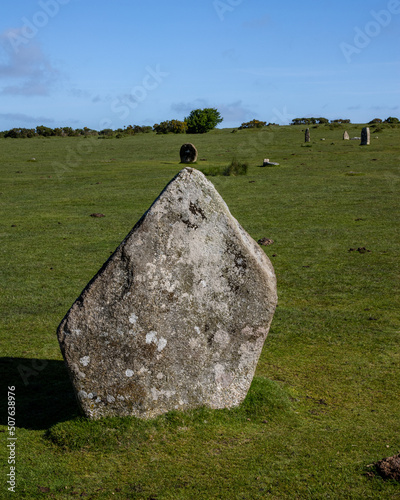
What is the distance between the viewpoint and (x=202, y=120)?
88500 mm

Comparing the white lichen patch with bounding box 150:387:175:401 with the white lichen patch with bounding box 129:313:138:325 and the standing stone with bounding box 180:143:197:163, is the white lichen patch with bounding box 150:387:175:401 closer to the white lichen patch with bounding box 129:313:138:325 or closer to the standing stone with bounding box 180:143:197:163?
the white lichen patch with bounding box 129:313:138:325

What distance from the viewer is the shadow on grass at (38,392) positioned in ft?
23.3

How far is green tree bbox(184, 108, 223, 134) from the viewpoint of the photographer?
85500 millimetres

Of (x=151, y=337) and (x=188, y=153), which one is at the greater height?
(x=188, y=153)

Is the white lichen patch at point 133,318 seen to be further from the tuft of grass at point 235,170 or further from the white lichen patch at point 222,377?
the tuft of grass at point 235,170

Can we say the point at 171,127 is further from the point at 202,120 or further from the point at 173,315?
the point at 173,315

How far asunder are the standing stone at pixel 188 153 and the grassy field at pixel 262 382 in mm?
16842

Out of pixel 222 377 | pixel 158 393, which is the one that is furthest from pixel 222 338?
pixel 158 393

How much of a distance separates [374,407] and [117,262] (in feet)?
12.5

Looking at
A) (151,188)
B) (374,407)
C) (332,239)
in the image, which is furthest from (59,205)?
(374,407)

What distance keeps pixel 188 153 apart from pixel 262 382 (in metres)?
33.2

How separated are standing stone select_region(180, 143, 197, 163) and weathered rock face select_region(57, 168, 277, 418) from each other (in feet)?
108

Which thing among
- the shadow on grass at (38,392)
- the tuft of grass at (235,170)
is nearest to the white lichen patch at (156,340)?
the shadow on grass at (38,392)

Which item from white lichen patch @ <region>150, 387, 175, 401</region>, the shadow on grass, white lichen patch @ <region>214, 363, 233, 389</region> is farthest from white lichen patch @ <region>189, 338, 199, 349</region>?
the shadow on grass
